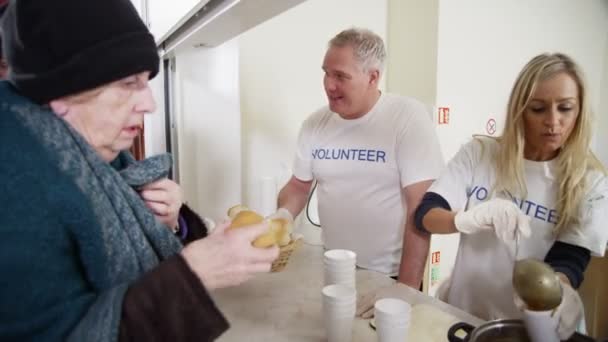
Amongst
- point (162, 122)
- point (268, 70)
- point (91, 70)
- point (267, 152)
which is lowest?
point (267, 152)

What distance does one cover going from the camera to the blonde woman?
3.72ft

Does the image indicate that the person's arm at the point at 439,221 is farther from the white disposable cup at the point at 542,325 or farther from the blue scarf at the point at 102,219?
the blue scarf at the point at 102,219

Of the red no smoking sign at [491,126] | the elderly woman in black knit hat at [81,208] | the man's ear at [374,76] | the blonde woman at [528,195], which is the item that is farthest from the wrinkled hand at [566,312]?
the red no smoking sign at [491,126]

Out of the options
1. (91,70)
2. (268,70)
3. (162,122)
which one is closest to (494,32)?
(268,70)

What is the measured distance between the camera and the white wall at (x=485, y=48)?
2664mm

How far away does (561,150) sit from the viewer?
48.6 inches

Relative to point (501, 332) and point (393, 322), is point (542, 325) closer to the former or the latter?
point (501, 332)

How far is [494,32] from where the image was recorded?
286cm

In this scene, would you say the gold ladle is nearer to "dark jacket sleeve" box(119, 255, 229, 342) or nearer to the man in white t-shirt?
"dark jacket sleeve" box(119, 255, 229, 342)

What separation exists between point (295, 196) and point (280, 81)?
64cm

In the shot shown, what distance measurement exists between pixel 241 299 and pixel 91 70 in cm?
74

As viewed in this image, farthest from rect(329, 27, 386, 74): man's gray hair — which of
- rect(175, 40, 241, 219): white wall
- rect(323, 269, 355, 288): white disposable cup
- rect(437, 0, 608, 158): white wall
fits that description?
rect(437, 0, 608, 158): white wall

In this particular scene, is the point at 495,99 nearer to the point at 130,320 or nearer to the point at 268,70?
the point at 268,70

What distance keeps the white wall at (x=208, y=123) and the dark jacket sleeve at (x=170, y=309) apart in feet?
3.45
